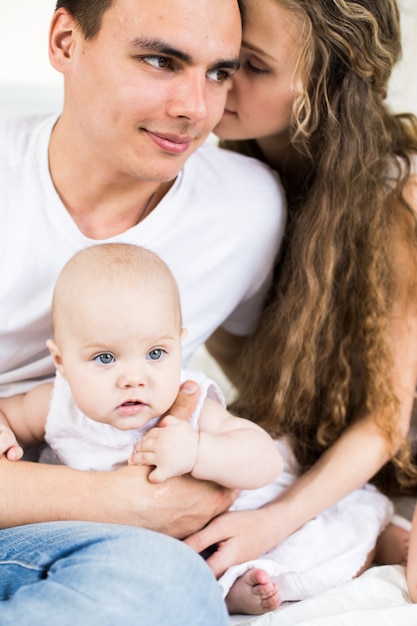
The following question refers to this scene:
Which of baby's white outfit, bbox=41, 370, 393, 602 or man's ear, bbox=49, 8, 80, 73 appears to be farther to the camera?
man's ear, bbox=49, 8, 80, 73

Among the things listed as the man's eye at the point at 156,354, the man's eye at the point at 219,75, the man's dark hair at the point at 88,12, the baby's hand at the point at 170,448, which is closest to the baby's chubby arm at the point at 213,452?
the baby's hand at the point at 170,448

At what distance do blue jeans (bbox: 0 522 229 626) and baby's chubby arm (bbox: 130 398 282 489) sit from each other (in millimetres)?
144

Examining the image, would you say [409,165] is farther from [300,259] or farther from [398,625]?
[398,625]

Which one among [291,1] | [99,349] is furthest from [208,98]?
[99,349]

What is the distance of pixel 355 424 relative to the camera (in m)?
1.84

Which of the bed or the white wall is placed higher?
the white wall

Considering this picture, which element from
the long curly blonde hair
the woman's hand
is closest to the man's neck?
the long curly blonde hair

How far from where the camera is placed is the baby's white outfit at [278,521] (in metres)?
1.51

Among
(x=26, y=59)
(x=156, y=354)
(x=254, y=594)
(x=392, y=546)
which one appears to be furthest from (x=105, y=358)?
(x=26, y=59)

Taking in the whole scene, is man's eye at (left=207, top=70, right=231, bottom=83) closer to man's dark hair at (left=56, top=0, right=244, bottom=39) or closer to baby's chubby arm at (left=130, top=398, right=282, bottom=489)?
man's dark hair at (left=56, top=0, right=244, bottom=39)

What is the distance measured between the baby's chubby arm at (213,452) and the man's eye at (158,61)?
2.08ft

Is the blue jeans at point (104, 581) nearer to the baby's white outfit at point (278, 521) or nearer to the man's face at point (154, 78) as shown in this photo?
the baby's white outfit at point (278, 521)

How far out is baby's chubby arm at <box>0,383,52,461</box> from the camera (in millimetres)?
1604

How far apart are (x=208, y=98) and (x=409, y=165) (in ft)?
1.59
